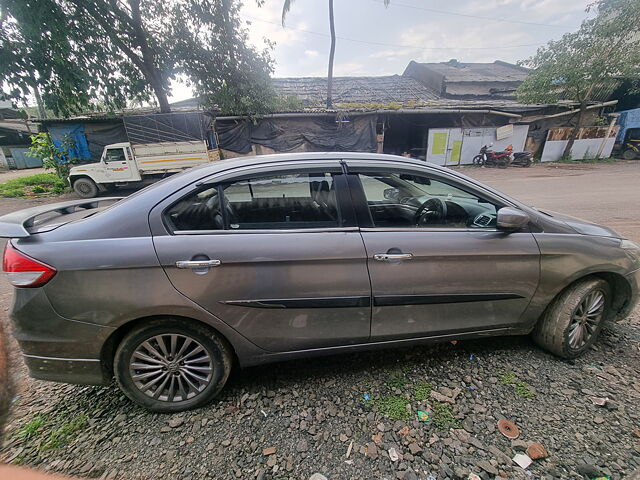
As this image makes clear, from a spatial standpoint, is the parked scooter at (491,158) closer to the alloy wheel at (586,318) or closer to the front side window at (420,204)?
the alloy wheel at (586,318)

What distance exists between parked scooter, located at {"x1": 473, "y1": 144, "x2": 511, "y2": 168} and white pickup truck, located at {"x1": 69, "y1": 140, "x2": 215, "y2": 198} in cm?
1325

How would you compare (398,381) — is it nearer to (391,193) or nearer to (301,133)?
(391,193)

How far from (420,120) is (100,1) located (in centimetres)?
1398

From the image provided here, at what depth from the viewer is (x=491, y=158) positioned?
13.9 meters

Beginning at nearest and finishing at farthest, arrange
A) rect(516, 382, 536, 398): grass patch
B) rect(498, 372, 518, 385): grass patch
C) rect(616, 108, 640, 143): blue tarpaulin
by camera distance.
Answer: rect(516, 382, 536, 398): grass patch → rect(498, 372, 518, 385): grass patch → rect(616, 108, 640, 143): blue tarpaulin

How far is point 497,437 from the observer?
1.56 meters

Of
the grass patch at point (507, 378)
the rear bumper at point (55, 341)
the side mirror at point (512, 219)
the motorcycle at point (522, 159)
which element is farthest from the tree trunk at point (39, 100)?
the motorcycle at point (522, 159)

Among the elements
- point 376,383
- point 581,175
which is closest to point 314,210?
point 376,383

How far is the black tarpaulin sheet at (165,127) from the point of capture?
32.4 ft

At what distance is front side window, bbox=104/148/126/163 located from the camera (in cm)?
969

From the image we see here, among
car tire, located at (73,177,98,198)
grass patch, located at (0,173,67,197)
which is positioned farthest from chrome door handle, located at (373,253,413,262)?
grass patch, located at (0,173,67,197)

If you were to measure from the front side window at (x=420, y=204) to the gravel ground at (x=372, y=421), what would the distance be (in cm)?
105

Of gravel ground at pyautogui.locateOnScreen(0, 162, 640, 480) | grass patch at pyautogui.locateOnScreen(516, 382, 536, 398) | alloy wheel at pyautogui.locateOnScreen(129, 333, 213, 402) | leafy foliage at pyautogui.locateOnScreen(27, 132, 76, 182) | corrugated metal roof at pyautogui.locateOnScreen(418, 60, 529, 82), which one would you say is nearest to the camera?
gravel ground at pyautogui.locateOnScreen(0, 162, 640, 480)

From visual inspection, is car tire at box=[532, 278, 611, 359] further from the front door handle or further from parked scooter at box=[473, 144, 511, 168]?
parked scooter at box=[473, 144, 511, 168]
